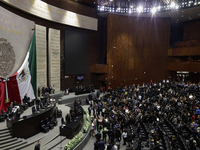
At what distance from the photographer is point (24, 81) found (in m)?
15.8

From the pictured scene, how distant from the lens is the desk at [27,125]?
10.1 meters

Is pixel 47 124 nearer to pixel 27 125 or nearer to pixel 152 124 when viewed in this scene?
pixel 27 125

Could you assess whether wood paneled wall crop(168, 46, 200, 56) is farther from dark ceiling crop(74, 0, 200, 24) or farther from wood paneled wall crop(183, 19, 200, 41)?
dark ceiling crop(74, 0, 200, 24)

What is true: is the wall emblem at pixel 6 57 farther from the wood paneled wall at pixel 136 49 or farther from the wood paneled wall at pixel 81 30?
the wood paneled wall at pixel 136 49

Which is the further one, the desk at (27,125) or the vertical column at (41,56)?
the vertical column at (41,56)

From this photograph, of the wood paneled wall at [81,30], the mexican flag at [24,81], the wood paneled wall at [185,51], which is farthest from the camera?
the wood paneled wall at [185,51]

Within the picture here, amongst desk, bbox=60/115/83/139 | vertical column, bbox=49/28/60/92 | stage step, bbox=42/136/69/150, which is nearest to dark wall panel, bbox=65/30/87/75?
vertical column, bbox=49/28/60/92

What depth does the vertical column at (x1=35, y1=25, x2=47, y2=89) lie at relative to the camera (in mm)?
19797

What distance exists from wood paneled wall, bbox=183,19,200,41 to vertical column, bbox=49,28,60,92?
2251 centimetres

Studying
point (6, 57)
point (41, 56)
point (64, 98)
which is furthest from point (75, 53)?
point (6, 57)

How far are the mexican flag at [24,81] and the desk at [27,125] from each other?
3.74 m

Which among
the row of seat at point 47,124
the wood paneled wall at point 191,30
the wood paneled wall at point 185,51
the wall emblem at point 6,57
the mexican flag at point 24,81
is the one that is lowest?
the row of seat at point 47,124

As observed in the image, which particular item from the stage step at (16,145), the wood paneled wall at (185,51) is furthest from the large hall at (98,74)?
the wood paneled wall at (185,51)

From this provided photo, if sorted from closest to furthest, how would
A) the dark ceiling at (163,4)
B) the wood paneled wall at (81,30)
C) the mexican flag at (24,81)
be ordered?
the mexican flag at (24,81) < the wood paneled wall at (81,30) < the dark ceiling at (163,4)
